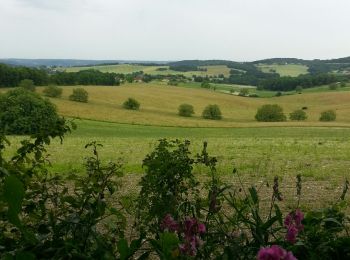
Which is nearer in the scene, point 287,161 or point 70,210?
point 70,210

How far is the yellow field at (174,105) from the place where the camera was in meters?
65.4

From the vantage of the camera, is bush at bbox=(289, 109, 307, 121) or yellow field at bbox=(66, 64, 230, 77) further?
yellow field at bbox=(66, 64, 230, 77)

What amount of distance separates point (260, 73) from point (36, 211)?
175 m

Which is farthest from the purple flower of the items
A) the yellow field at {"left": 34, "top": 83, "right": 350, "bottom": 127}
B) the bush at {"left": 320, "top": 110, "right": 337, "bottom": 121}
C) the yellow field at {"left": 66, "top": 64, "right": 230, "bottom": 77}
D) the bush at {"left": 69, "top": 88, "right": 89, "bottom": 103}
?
the yellow field at {"left": 66, "top": 64, "right": 230, "bottom": 77}

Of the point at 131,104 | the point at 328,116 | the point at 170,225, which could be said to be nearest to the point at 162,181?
the point at 170,225

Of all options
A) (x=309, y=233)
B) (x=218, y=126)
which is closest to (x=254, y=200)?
(x=309, y=233)

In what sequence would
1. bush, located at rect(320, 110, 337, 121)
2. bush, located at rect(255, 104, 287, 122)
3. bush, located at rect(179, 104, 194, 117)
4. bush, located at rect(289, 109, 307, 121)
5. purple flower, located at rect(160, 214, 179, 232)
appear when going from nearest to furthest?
purple flower, located at rect(160, 214, 179, 232)
bush, located at rect(320, 110, 337, 121)
bush, located at rect(255, 104, 287, 122)
bush, located at rect(289, 109, 307, 121)
bush, located at rect(179, 104, 194, 117)

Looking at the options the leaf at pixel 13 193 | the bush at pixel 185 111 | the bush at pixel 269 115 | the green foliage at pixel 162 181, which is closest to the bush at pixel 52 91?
the bush at pixel 185 111

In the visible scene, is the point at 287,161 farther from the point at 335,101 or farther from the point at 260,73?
the point at 260,73

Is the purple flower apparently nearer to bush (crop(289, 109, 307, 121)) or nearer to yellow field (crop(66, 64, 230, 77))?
bush (crop(289, 109, 307, 121))

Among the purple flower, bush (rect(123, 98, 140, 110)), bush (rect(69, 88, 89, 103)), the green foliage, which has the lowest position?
bush (rect(123, 98, 140, 110))

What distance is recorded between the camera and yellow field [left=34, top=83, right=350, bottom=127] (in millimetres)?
65375

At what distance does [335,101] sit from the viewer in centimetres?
9344

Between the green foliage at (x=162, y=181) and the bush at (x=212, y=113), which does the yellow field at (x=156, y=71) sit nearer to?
the bush at (x=212, y=113)
